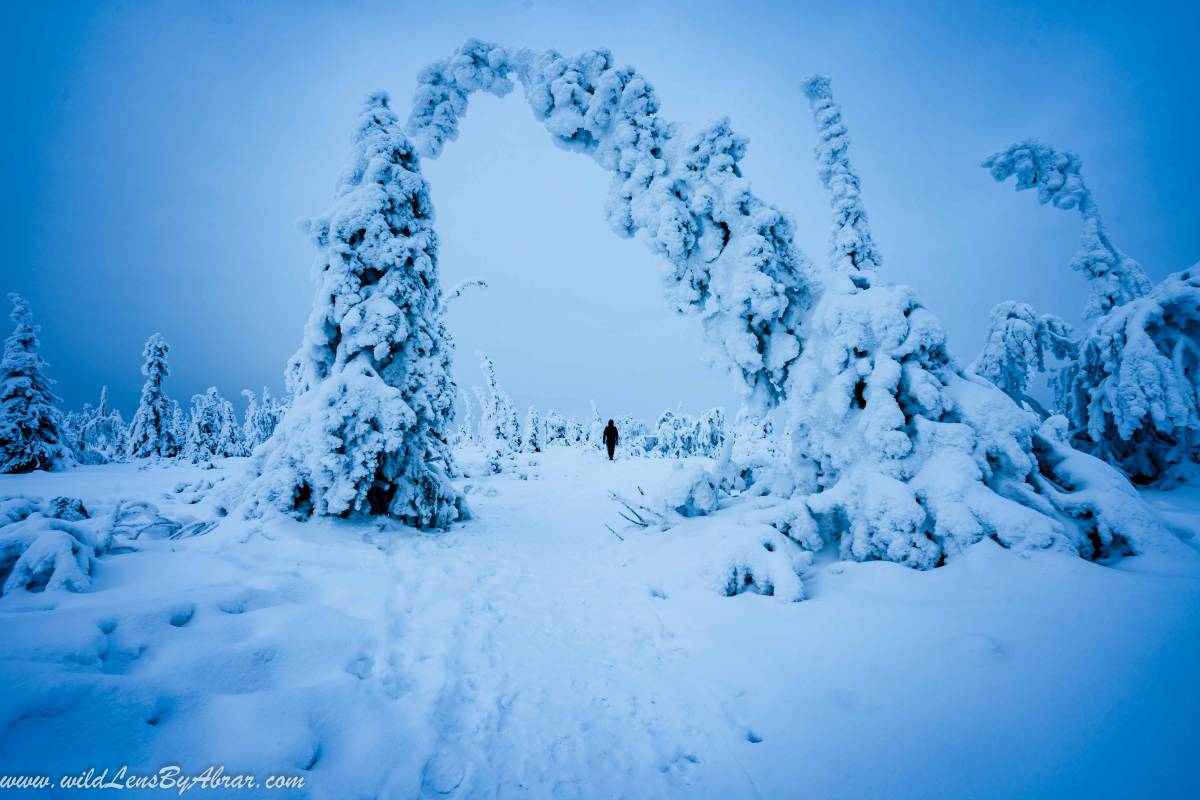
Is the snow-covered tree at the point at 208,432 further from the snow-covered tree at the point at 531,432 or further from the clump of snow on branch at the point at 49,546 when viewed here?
the clump of snow on branch at the point at 49,546

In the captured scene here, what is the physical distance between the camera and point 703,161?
307 inches

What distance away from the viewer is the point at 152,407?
29047 millimetres

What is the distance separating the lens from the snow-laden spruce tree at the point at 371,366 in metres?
7.04

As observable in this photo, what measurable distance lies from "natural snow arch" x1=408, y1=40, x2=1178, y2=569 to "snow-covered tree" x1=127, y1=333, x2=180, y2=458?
31166 millimetres

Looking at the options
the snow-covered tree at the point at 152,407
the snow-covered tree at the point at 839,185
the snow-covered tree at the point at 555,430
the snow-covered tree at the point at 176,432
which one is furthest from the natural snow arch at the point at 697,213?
the snow-covered tree at the point at 555,430

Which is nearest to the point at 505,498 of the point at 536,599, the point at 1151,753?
the point at 536,599

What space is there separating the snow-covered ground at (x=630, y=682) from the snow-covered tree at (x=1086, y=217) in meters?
11.4

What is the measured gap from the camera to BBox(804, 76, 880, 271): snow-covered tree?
888 centimetres

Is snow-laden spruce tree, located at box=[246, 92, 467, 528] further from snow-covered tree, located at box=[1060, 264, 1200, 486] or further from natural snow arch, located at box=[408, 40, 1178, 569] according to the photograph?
snow-covered tree, located at box=[1060, 264, 1200, 486]

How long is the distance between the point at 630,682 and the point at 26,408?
2834cm

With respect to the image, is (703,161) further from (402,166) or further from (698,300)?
(402,166)

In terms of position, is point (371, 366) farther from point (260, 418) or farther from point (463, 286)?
point (260, 418)

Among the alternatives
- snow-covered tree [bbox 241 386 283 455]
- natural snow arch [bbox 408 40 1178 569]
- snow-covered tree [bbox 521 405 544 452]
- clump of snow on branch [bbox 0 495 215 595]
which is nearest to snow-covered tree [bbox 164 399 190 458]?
snow-covered tree [bbox 241 386 283 455]

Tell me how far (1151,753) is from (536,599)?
479 cm
